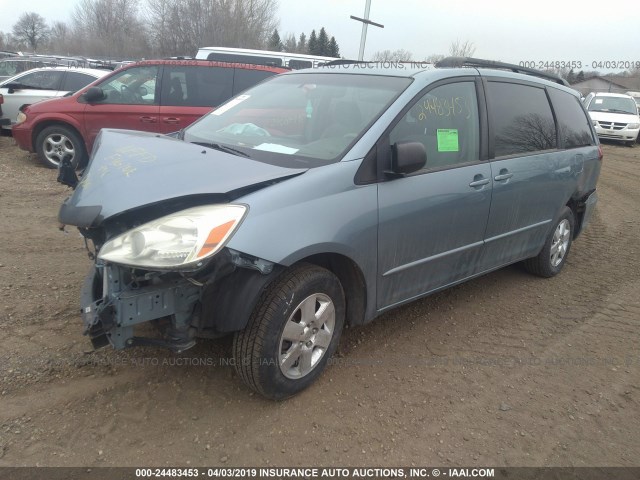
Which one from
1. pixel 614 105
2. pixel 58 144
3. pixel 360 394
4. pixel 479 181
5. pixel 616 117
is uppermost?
pixel 614 105

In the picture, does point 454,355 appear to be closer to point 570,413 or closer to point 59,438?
point 570,413

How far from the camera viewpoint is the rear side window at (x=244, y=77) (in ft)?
25.7

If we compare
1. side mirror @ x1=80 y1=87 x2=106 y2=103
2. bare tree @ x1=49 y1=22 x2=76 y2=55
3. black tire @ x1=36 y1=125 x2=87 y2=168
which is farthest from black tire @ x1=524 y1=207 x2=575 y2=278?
bare tree @ x1=49 y1=22 x2=76 y2=55

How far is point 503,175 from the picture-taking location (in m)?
3.73

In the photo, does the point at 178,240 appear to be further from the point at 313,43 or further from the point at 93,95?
the point at 313,43

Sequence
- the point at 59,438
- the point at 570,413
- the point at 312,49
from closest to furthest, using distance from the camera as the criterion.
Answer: the point at 59,438
the point at 570,413
the point at 312,49

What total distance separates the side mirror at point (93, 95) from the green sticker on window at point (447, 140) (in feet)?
19.1

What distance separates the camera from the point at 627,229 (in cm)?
689

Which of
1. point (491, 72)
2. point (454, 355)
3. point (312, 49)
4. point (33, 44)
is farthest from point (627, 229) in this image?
point (33, 44)

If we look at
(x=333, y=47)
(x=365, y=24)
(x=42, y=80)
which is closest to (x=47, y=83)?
(x=42, y=80)

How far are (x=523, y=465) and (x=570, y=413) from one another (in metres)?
0.60

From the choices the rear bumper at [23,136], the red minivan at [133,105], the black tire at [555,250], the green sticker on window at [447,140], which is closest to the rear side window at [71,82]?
the red minivan at [133,105]

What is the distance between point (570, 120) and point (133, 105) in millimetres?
5987

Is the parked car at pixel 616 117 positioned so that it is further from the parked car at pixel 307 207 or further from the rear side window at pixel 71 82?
the rear side window at pixel 71 82
